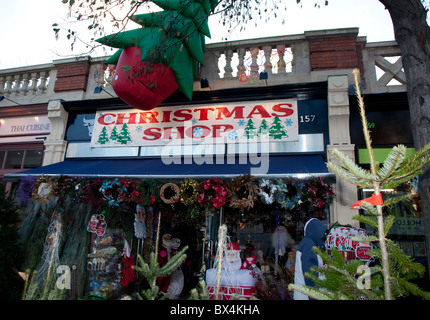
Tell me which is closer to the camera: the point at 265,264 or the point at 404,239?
the point at 404,239

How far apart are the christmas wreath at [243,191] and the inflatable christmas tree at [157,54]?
9.07 ft

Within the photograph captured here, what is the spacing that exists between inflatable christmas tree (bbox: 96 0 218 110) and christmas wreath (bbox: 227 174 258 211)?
276 centimetres

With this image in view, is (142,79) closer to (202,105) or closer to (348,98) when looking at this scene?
(202,105)

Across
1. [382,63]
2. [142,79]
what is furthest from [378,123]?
[142,79]

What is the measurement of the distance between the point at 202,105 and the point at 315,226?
168 inches

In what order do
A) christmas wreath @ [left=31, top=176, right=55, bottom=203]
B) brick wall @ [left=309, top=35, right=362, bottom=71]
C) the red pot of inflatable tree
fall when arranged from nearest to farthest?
christmas wreath @ [left=31, top=176, right=55, bottom=203]
the red pot of inflatable tree
brick wall @ [left=309, top=35, right=362, bottom=71]

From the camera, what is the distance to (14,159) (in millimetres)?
8523

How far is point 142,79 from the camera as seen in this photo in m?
6.21

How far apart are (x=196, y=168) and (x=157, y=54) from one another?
2.63 meters

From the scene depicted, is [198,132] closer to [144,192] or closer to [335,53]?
[144,192]

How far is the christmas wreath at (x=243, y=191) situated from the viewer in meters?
5.09

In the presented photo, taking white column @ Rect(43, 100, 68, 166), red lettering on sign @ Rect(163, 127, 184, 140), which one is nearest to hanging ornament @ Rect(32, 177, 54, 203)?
white column @ Rect(43, 100, 68, 166)

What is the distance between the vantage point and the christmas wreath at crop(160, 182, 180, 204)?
5520 millimetres

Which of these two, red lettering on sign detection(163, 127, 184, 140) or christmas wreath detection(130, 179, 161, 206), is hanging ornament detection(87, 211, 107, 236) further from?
red lettering on sign detection(163, 127, 184, 140)
